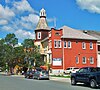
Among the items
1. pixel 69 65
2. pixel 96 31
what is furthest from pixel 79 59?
pixel 96 31

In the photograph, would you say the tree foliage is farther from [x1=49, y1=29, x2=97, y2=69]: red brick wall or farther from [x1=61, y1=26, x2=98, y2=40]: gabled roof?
[x1=61, y1=26, x2=98, y2=40]: gabled roof

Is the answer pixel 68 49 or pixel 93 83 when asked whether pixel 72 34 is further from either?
pixel 93 83

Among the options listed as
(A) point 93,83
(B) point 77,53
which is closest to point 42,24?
(B) point 77,53

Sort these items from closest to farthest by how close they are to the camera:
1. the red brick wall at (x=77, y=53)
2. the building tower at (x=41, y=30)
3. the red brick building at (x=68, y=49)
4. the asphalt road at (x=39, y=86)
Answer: the asphalt road at (x=39, y=86), the red brick building at (x=68, y=49), the red brick wall at (x=77, y=53), the building tower at (x=41, y=30)

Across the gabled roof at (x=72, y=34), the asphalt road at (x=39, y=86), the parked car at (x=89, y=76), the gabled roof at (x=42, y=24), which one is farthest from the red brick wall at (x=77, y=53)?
the parked car at (x=89, y=76)

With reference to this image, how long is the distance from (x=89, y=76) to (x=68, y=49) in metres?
39.7

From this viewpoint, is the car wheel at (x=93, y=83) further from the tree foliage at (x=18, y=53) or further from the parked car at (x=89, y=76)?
the tree foliage at (x=18, y=53)

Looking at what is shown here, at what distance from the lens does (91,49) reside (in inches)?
2643

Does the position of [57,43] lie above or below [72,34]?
below

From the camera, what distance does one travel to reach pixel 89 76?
24719 mm

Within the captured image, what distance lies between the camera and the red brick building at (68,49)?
63156 millimetres

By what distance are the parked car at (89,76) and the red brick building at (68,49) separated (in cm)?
3542

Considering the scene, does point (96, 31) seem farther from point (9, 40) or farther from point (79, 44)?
point (9, 40)

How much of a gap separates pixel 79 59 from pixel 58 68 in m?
5.68
